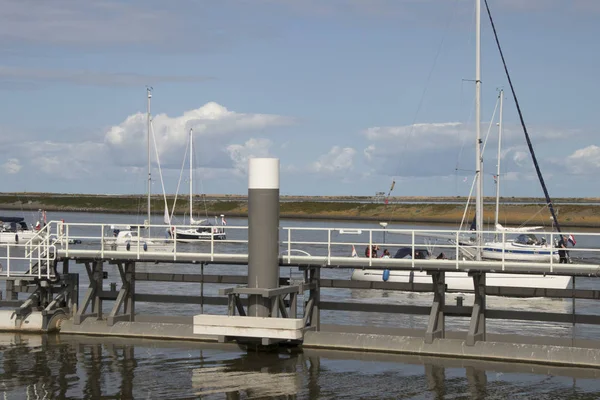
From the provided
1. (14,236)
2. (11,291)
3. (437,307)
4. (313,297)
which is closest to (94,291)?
(11,291)

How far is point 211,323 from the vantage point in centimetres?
2792

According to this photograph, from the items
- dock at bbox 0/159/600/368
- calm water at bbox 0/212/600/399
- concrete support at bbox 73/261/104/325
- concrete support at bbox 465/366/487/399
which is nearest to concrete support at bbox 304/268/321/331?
dock at bbox 0/159/600/368

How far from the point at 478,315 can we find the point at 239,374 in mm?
7830

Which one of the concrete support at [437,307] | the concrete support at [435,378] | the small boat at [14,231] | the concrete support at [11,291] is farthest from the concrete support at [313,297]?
the small boat at [14,231]

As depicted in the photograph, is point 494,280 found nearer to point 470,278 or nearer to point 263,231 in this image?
point 470,278

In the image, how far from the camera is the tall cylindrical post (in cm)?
2850

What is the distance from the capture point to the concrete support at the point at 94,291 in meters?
32.3

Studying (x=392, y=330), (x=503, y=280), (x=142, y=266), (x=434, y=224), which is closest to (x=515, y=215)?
(x=434, y=224)

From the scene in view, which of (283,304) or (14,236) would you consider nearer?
(283,304)

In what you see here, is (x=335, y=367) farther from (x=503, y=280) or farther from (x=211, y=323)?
(x=503, y=280)

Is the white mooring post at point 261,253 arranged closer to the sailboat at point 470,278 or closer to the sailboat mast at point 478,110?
the sailboat at point 470,278

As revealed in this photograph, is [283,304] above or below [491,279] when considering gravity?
above

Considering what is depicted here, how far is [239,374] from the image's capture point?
86.4ft

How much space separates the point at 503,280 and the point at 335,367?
2467 centimetres
